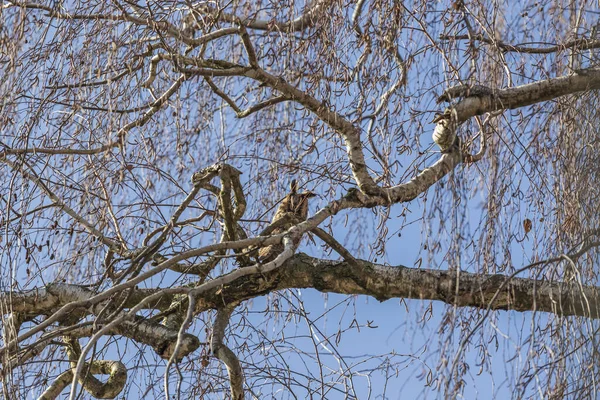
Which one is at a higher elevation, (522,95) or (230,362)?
(522,95)

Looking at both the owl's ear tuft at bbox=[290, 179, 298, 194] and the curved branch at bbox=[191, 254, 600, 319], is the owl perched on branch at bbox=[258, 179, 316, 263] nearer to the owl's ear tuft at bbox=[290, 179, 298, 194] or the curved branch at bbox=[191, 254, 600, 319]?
→ the owl's ear tuft at bbox=[290, 179, 298, 194]

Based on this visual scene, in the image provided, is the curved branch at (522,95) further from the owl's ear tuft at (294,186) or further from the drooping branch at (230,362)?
the drooping branch at (230,362)

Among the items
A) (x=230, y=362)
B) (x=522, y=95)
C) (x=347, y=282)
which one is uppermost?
(x=522, y=95)

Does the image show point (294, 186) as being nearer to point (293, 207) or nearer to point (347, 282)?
point (293, 207)

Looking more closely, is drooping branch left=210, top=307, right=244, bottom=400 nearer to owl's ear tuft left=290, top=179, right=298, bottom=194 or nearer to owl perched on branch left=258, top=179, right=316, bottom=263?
owl perched on branch left=258, top=179, right=316, bottom=263

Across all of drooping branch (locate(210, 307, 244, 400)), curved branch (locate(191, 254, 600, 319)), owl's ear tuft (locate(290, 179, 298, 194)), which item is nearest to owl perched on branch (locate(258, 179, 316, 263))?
owl's ear tuft (locate(290, 179, 298, 194))

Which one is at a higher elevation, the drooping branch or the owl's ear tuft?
the owl's ear tuft

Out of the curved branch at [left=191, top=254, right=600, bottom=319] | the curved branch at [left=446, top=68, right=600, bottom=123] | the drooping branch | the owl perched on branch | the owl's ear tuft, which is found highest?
the curved branch at [left=446, top=68, right=600, bottom=123]

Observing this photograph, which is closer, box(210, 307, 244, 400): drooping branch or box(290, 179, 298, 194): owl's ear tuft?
box(210, 307, 244, 400): drooping branch

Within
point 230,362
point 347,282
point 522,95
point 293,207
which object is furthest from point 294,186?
point 522,95

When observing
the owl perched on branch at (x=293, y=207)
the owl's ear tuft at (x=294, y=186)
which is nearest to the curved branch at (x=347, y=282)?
the owl perched on branch at (x=293, y=207)

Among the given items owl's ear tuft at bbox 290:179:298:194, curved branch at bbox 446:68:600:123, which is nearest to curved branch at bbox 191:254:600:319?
owl's ear tuft at bbox 290:179:298:194

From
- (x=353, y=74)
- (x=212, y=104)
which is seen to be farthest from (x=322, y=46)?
(x=212, y=104)

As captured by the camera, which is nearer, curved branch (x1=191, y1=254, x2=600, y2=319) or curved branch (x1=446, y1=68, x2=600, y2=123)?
curved branch (x1=446, y1=68, x2=600, y2=123)
